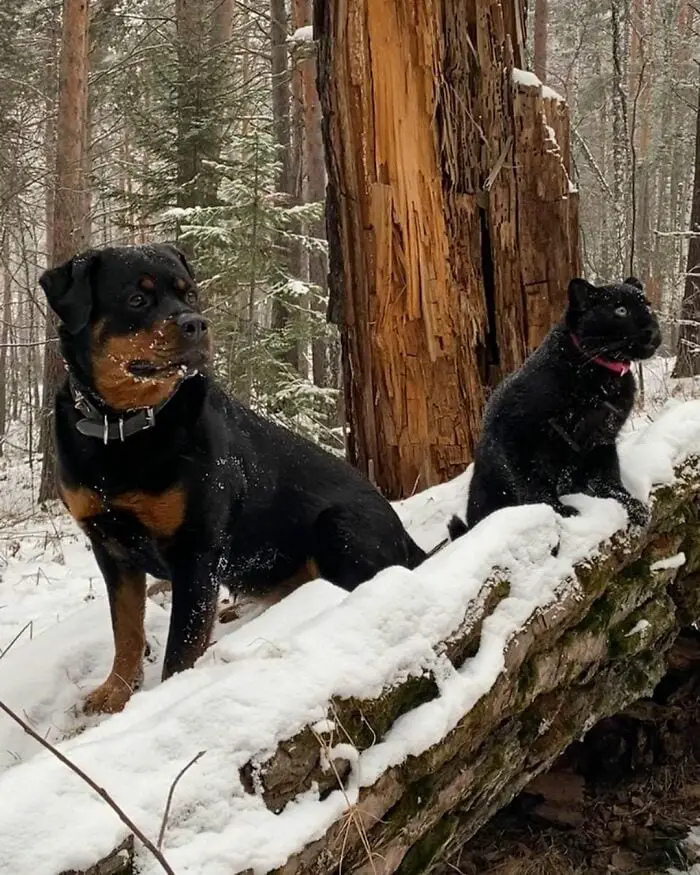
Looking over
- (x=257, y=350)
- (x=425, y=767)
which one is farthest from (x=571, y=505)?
(x=257, y=350)

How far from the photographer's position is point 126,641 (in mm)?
3734

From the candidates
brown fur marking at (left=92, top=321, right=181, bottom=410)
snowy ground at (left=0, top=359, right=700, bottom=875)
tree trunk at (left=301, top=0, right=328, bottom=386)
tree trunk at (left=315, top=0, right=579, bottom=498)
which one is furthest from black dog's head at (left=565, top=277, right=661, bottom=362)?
tree trunk at (left=301, top=0, right=328, bottom=386)

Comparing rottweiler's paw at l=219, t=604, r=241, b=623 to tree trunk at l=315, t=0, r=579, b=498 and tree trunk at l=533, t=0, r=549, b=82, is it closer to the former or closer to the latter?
tree trunk at l=315, t=0, r=579, b=498

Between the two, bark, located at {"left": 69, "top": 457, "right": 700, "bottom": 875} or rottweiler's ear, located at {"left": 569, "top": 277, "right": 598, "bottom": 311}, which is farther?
rottweiler's ear, located at {"left": 569, "top": 277, "right": 598, "bottom": 311}

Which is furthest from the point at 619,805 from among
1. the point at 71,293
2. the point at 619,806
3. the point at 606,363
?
the point at 71,293

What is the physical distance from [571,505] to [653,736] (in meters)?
1.47

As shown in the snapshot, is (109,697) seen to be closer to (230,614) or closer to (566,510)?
(230,614)

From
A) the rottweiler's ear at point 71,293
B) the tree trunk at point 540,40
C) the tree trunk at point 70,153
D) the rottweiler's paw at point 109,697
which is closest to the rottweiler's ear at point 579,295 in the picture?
the rottweiler's ear at point 71,293

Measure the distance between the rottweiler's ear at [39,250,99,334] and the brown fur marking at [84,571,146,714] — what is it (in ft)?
3.96

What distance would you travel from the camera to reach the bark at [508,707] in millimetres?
2025

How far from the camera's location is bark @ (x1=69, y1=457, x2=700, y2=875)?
2025 mm

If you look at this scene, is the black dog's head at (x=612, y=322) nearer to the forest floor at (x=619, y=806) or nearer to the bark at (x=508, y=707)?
the bark at (x=508, y=707)

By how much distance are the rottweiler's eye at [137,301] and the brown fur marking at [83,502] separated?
2.56ft

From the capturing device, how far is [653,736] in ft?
14.4
